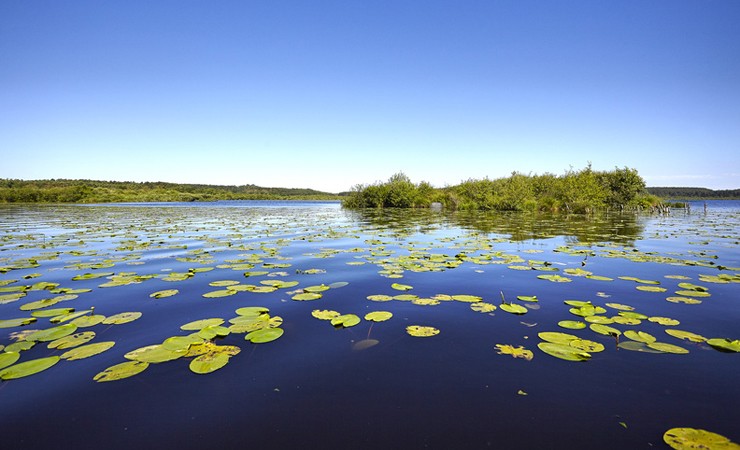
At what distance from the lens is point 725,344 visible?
9.86 ft

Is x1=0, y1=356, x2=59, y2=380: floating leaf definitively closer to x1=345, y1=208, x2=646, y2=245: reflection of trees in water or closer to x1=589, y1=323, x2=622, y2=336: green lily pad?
x1=589, y1=323, x2=622, y2=336: green lily pad

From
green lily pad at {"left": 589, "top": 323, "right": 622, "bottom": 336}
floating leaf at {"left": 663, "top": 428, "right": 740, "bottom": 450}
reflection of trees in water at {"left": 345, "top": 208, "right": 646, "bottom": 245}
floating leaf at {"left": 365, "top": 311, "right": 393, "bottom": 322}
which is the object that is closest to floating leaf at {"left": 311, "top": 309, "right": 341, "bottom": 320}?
floating leaf at {"left": 365, "top": 311, "right": 393, "bottom": 322}

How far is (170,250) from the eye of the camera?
873 centimetres

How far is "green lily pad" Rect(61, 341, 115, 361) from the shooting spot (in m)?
2.83

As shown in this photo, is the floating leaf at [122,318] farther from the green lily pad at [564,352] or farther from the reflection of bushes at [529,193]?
the reflection of bushes at [529,193]

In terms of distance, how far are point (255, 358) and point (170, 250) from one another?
7201mm

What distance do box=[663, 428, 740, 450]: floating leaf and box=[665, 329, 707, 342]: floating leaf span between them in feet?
5.68

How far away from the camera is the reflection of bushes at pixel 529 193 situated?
1117 inches

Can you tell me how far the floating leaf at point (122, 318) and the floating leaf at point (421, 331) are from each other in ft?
10.1

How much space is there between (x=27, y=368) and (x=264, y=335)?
1741mm

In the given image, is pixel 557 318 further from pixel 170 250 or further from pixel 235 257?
pixel 170 250

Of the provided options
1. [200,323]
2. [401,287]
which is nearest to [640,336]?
[401,287]

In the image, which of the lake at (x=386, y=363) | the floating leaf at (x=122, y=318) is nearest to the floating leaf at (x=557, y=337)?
the lake at (x=386, y=363)

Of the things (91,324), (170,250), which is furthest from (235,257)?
(91,324)
